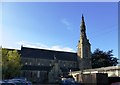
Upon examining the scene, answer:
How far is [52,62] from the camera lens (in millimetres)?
65125

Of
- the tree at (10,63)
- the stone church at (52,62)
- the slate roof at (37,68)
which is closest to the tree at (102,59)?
the stone church at (52,62)

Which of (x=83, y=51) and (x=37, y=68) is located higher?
(x=83, y=51)

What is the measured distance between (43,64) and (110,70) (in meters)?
23.9

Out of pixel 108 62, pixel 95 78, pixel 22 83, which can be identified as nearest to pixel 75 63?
pixel 108 62

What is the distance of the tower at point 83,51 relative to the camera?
6806cm

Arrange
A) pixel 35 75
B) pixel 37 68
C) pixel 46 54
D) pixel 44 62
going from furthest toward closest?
pixel 46 54 < pixel 44 62 < pixel 37 68 < pixel 35 75

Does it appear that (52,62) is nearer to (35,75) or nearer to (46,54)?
(46,54)

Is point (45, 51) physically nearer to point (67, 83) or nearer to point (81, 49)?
point (81, 49)

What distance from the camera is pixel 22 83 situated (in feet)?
64.6

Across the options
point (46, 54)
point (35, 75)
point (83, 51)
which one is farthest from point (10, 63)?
point (83, 51)

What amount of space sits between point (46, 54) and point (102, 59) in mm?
15132

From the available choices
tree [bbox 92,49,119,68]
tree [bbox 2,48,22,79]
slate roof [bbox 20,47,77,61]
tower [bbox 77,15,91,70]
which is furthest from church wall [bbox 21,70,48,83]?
tree [bbox 92,49,119,68]

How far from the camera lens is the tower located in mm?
68062

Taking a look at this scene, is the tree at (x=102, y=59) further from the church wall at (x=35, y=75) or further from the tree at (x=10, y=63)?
the tree at (x=10, y=63)
